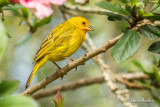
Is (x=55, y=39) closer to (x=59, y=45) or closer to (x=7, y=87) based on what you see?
(x=59, y=45)

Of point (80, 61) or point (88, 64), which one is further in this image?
point (88, 64)

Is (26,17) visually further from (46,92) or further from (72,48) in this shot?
(46,92)

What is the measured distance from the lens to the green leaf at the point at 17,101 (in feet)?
2.10

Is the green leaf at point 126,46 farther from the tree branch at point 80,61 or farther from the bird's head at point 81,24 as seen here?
the bird's head at point 81,24

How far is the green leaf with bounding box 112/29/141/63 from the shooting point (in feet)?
3.79

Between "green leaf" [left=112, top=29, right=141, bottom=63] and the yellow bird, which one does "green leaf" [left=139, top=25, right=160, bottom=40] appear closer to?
"green leaf" [left=112, top=29, right=141, bottom=63]

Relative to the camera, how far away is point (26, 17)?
1976mm

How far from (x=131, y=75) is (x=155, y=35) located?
5.60ft

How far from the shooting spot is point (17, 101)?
0.67m

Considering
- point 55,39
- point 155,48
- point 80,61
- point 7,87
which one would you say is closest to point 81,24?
point 55,39

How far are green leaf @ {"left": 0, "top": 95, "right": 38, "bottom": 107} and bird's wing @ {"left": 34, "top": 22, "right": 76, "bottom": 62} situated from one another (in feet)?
4.07

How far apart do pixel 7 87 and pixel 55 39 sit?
1328 mm

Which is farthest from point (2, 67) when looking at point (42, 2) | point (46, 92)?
point (42, 2)

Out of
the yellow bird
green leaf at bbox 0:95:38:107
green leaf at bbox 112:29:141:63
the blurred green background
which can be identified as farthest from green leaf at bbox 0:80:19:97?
the blurred green background
